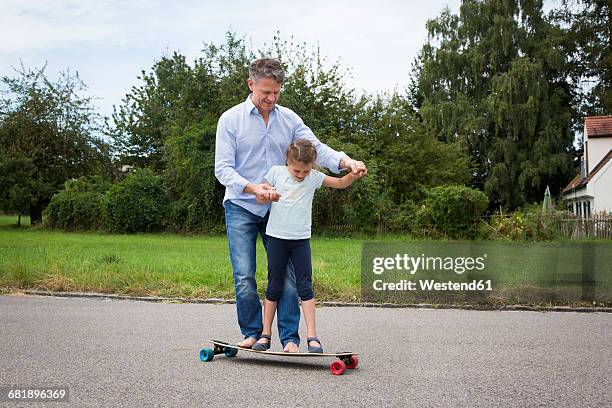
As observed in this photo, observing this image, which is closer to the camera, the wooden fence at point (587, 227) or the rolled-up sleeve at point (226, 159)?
the rolled-up sleeve at point (226, 159)

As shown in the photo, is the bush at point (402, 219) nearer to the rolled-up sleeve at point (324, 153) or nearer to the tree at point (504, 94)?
the tree at point (504, 94)

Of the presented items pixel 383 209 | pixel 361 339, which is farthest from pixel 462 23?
pixel 361 339

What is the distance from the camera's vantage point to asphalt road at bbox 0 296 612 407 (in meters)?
4.16

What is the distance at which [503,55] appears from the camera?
42.7 metres

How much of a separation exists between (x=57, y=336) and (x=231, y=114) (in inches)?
103

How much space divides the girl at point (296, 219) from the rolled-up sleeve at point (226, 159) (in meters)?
0.24

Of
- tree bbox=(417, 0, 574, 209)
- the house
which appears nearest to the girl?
the house

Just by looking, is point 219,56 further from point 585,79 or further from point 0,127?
point 585,79

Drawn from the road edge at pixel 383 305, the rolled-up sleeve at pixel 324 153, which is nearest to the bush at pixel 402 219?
the road edge at pixel 383 305

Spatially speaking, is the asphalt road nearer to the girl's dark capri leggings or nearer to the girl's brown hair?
the girl's dark capri leggings

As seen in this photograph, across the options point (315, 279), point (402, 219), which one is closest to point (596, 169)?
point (402, 219)

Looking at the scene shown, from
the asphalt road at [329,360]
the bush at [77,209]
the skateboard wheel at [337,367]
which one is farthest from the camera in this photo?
the bush at [77,209]

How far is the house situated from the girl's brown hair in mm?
28046

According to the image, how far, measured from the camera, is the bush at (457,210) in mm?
22344
